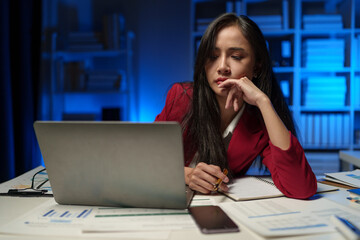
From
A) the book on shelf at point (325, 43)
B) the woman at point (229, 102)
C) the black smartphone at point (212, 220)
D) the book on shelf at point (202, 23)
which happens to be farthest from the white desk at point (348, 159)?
the book on shelf at point (202, 23)

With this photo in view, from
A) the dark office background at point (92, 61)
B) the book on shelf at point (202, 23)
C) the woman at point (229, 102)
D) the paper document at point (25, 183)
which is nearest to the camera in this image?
the paper document at point (25, 183)

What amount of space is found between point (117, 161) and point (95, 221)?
133 mm

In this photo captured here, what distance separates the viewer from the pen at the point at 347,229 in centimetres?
56

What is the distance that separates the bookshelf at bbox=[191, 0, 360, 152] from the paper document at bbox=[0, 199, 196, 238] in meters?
2.16

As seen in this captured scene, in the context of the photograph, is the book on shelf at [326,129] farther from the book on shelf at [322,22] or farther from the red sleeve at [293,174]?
the red sleeve at [293,174]

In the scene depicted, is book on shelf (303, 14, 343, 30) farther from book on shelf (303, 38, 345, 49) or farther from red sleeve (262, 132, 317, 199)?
red sleeve (262, 132, 317, 199)

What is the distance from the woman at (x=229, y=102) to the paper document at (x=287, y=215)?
0.69 feet

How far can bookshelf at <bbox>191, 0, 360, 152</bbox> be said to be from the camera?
8.49 feet

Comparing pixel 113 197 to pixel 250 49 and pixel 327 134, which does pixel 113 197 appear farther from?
pixel 327 134

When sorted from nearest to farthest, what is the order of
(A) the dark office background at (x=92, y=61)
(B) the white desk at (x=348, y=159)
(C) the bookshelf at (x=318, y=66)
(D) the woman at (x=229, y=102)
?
1. (D) the woman at (x=229, y=102)
2. (B) the white desk at (x=348, y=159)
3. (A) the dark office background at (x=92, y=61)
4. (C) the bookshelf at (x=318, y=66)

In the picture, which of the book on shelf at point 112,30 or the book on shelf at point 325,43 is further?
the book on shelf at point 112,30

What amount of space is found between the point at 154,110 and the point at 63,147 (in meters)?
2.67

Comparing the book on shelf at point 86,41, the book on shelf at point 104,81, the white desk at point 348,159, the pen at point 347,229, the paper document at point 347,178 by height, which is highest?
the book on shelf at point 86,41

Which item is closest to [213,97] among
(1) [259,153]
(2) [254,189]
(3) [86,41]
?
(1) [259,153]
